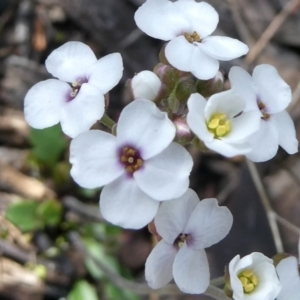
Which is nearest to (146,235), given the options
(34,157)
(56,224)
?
(56,224)

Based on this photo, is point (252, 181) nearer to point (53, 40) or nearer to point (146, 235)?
point (146, 235)

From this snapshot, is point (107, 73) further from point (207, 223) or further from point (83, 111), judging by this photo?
point (207, 223)

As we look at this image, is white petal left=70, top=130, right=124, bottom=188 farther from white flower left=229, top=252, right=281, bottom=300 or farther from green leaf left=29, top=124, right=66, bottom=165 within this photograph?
green leaf left=29, top=124, right=66, bottom=165

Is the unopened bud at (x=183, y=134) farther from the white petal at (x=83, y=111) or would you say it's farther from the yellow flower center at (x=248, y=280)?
the yellow flower center at (x=248, y=280)

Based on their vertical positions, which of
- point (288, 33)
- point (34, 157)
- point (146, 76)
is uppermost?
point (146, 76)

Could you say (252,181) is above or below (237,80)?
below

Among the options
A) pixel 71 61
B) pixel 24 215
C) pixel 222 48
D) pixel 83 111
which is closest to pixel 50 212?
pixel 24 215

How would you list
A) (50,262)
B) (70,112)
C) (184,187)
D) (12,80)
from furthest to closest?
(12,80) < (50,262) < (70,112) < (184,187)
